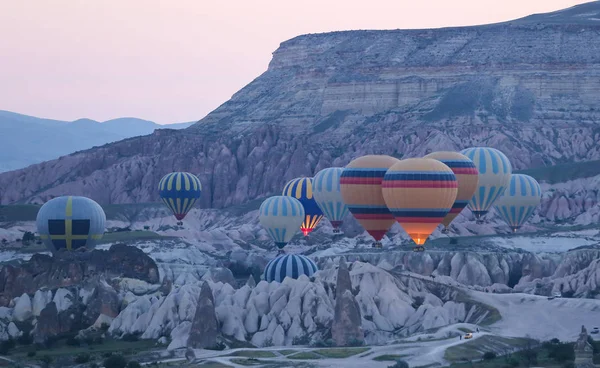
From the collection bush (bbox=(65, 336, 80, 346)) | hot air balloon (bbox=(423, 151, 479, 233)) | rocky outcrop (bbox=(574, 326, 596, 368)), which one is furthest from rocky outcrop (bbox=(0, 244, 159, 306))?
rocky outcrop (bbox=(574, 326, 596, 368))

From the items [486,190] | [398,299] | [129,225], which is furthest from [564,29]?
[398,299]

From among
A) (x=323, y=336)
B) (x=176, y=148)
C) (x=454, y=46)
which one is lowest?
(x=323, y=336)

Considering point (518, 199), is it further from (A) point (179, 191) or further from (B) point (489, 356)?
(B) point (489, 356)

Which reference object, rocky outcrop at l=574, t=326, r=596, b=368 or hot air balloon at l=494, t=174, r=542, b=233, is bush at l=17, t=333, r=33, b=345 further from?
hot air balloon at l=494, t=174, r=542, b=233

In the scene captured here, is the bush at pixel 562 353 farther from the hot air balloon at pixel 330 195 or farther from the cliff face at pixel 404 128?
the cliff face at pixel 404 128

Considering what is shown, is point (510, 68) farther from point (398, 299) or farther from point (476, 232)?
point (398, 299)

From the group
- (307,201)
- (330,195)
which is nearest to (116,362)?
(330,195)

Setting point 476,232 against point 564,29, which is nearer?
point 476,232

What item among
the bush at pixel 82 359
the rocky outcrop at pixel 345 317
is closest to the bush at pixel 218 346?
the rocky outcrop at pixel 345 317

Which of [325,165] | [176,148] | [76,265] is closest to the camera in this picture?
[76,265]
